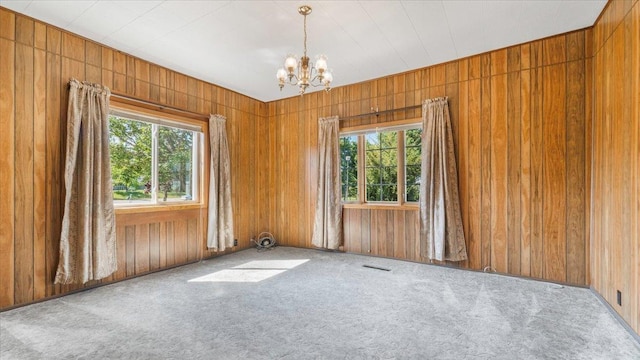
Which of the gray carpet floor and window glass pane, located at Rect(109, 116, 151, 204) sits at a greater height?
window glass pane, located at Rect(109, 116, 151, 204)

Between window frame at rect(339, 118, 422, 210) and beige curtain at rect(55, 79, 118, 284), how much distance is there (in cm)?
325

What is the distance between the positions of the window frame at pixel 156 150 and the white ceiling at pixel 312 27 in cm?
71

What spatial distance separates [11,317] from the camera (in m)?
2.49

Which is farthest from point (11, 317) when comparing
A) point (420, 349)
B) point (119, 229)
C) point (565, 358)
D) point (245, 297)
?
point (565, 358)

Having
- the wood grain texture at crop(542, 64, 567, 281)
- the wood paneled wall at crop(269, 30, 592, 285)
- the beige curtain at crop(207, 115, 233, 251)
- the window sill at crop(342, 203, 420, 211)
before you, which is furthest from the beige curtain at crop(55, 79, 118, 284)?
the wood grain texture at crop(542, 64, 567, 281)

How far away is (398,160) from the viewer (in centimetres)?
437

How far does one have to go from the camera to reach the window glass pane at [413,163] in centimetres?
422

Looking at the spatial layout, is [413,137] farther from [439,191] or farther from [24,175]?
[24,175]

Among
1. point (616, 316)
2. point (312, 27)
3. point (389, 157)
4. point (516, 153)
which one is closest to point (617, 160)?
point (516, 153)

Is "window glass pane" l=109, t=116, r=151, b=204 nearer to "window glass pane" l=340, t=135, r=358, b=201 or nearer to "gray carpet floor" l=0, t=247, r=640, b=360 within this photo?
"gray carpet floor" l=0, t=247, r=640, b=360

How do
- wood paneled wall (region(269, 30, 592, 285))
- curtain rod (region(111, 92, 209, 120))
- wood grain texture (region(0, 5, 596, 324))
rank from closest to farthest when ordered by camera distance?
wood grain texture (region(0, 5, 596, 324)) → wood paneled wall (region(269, 30, 592, 285)) → curtain rod (region(111, 92, 209, 120))

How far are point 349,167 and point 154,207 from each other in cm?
298

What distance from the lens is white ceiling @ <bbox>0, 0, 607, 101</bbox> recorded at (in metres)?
2.65

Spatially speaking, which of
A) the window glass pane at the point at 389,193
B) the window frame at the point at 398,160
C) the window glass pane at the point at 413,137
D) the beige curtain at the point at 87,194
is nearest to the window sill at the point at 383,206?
the window frame at the point at 398,160
